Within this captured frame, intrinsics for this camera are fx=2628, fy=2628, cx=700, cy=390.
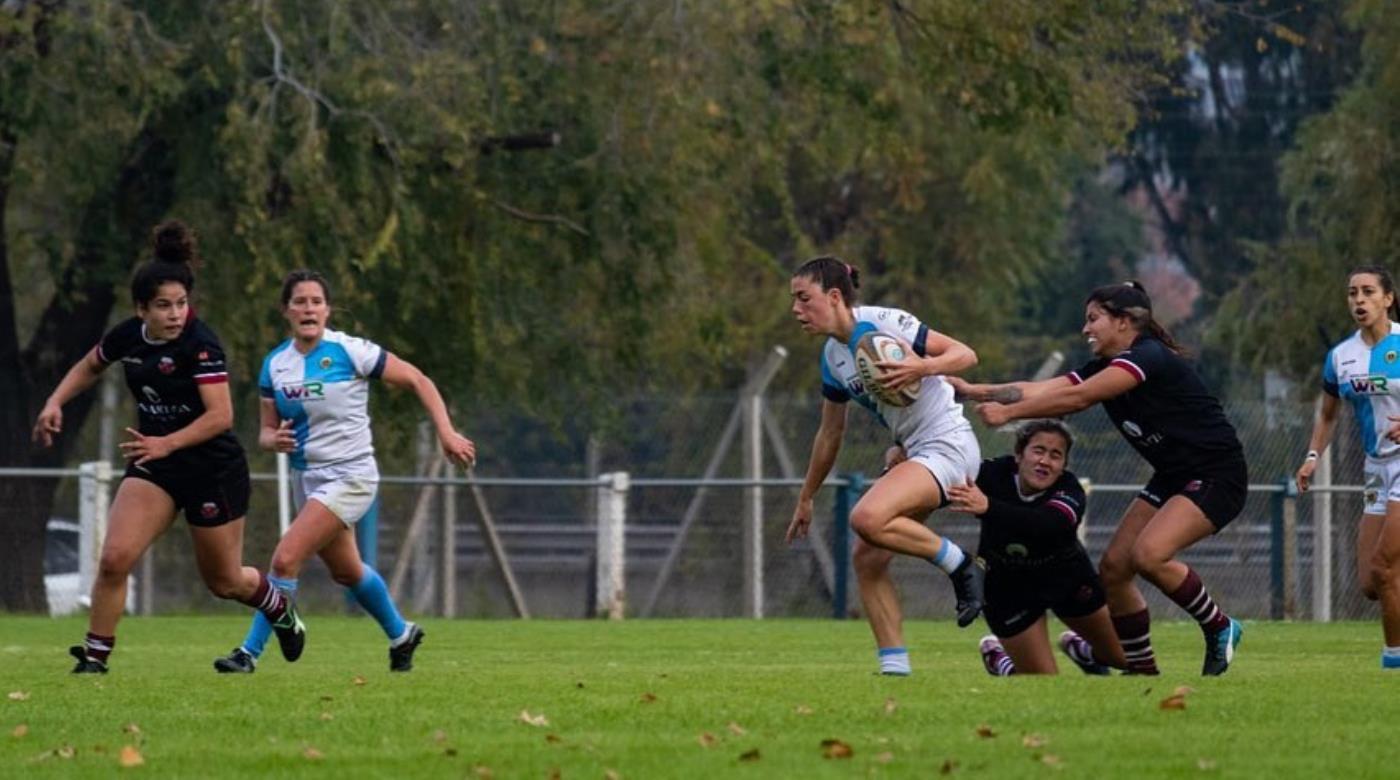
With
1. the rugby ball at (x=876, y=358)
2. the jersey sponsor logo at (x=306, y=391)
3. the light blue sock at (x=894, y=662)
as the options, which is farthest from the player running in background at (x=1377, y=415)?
the jersey sponsor logo at (x=306, y=391)

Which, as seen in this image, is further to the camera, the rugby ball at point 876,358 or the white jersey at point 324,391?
the white jersey at point 324,391

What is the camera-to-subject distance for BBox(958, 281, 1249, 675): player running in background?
11.3m

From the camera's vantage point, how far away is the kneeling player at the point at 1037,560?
1123 cm

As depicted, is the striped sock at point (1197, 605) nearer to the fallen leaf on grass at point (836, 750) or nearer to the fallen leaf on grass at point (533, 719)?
the fallen leaf on grass at point (533, 719)

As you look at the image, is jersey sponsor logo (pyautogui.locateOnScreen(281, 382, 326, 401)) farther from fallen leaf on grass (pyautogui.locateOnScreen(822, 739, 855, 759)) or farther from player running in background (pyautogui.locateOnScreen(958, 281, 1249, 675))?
fallen leaf on grass (pyautogui.locateOnScreen(822, 739, 855, 759))

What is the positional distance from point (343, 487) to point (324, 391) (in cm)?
45

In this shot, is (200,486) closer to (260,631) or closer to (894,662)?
(260,631)

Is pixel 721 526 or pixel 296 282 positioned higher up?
pixel 296 282

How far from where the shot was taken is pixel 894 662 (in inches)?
440

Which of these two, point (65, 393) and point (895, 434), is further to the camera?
point (65, 393)

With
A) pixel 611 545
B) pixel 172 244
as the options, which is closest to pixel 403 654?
pixel 172 244

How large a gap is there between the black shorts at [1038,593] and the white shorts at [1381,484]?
2.08 meters

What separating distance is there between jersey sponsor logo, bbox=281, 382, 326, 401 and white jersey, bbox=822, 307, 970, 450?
2450 millimetres

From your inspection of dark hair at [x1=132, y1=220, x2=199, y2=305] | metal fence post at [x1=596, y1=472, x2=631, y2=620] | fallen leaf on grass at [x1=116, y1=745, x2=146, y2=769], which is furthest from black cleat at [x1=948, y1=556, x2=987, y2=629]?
metal fence post at [x1=596, y1=472, x2=631, y2=620]
